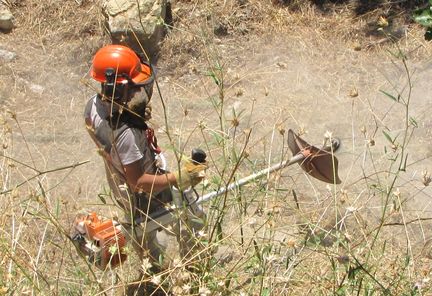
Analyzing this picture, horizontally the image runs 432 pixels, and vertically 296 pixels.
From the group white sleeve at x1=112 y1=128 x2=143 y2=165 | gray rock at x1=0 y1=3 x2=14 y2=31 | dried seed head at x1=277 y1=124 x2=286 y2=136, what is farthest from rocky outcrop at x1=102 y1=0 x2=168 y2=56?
dried seed head at x1=277 y1=124 x2=286 y2=136

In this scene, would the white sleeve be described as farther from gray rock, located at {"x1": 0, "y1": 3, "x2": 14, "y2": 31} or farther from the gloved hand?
gray rock, located at {"x1": 0, "y1": 3, "x2": 14, "y2": 31}

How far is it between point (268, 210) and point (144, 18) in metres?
4.23

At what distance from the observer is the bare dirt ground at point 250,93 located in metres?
5.44

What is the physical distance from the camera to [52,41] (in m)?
6.94

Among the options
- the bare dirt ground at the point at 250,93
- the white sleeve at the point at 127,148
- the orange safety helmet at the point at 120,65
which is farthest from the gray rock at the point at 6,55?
the white sleeve at the point at 127,148

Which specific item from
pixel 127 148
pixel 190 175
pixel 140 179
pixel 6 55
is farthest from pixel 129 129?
pixel 6 55

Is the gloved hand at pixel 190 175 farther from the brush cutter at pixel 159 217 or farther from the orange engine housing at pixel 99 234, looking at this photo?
the orange engine housing at pixel 99 234

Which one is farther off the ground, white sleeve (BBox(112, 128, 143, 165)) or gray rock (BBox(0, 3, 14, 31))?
white sleeve (BBox(112, 128, 143, 165))

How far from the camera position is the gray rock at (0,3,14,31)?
6.99 m

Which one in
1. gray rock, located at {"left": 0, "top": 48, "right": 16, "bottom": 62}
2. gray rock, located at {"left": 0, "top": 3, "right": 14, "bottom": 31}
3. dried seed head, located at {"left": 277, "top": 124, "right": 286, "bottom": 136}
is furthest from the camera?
gray rock, located at {"left": 0, "top": 3, "right": 14, "bottom": 31}

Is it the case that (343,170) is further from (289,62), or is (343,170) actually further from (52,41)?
(52,41)

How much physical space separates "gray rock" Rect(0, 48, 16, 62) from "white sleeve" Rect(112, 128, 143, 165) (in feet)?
12.9

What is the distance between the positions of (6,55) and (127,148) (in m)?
3.99

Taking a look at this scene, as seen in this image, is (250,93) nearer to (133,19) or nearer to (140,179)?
(133,19)
